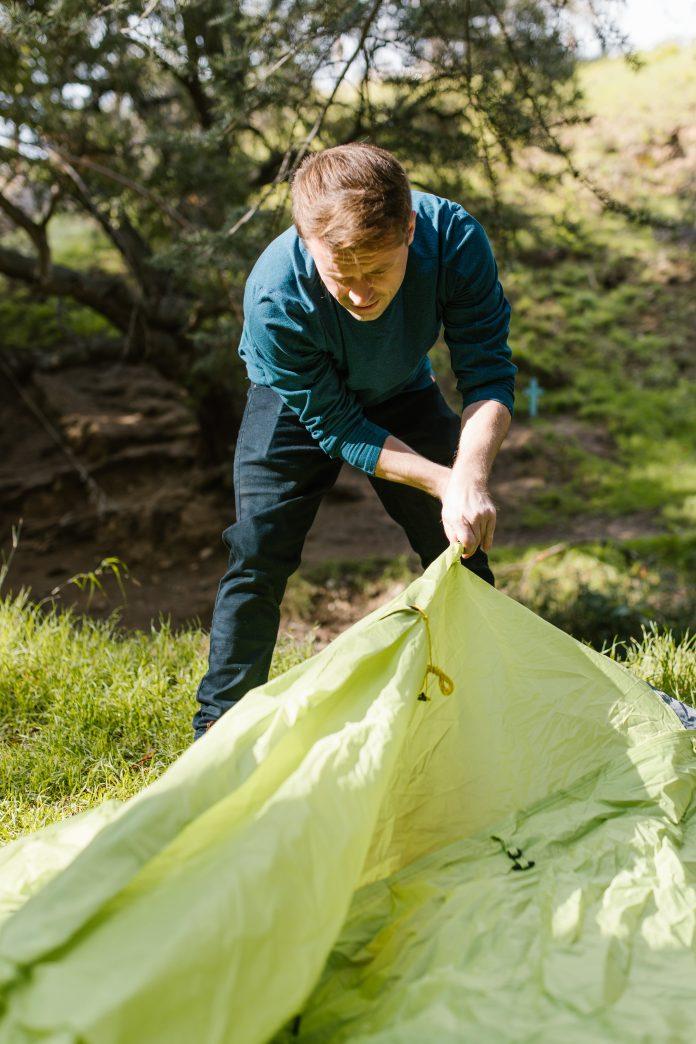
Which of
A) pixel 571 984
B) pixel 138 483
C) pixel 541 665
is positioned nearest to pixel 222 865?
pixel 571 984

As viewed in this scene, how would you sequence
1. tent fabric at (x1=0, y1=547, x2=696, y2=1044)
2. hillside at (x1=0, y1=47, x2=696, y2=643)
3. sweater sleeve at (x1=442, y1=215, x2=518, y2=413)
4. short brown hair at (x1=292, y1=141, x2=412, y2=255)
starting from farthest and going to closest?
1. hillside at (x1=0, y1=47, x2=696, y2=643)
2. sweater sleeve at (x1=442, y1=215, x2=518, y2=413)
3. short brown hair at (x1=292, y1=141, x2=412, y2=255)
4. tent fabric at (x1=0, y1=547, x2=696, y2=1044)

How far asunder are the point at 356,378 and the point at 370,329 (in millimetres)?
173

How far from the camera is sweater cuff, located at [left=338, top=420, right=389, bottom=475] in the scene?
2195 mm

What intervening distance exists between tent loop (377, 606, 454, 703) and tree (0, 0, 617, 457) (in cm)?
216

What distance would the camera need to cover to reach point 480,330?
2.31 m

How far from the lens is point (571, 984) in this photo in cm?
142

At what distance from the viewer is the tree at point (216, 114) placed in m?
3.60

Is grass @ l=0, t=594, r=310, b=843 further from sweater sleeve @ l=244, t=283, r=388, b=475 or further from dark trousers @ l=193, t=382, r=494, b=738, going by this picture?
sweater sleeve @ l=244, t=283, r=388, b=475

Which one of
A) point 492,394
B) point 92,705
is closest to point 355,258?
point 492,394

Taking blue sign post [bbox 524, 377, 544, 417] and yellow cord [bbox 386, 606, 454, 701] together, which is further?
blue sign post [bbox 524, 377, 544, 417]

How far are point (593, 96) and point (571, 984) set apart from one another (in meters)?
11.4

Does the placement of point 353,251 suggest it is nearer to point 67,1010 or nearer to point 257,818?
point 257,818

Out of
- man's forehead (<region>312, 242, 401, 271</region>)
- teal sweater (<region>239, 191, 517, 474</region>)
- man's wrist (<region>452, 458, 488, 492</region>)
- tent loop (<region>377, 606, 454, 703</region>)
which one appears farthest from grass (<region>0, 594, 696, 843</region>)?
man's forehead (<region>312, 242, 401, 271</region>)

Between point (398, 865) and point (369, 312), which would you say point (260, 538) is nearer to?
point (369, 312)
